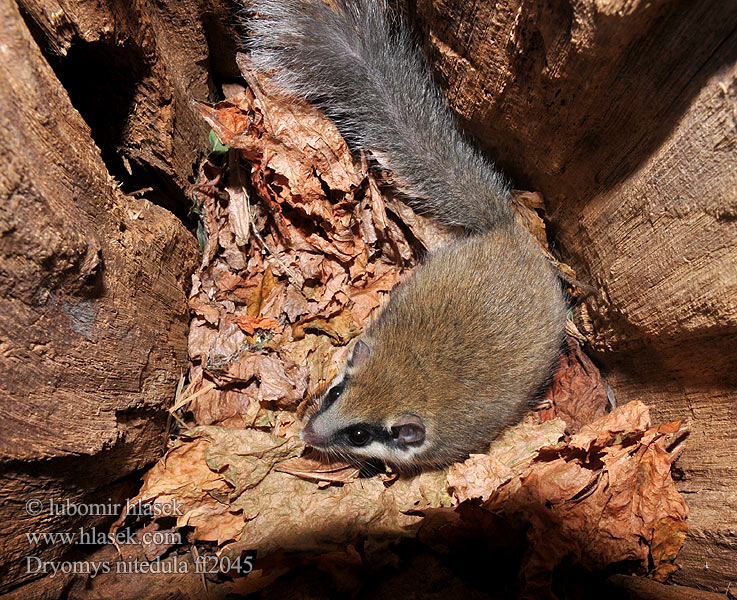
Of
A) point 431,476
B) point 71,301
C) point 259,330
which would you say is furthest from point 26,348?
point 431,476

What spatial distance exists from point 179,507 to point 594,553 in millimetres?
2385

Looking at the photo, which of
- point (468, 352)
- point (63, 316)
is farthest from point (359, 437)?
point (63, 316)

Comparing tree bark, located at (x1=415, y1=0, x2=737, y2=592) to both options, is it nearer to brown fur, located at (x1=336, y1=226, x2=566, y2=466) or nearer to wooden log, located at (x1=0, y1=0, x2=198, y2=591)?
brown fur, located at (x1=336, y1=226, x2=566, y2=466)

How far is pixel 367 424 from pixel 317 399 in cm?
52

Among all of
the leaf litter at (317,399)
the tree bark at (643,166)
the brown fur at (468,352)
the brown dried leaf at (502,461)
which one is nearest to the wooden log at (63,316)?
the leaf litter at (317,399)

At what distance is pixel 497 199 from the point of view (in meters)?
3.41

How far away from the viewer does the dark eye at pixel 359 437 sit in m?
3.28

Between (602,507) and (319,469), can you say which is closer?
(602,507)

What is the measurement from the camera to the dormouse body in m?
3.20

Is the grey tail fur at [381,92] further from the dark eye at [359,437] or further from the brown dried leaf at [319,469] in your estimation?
the brown dried leaf at [319,469]

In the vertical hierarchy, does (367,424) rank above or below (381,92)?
below

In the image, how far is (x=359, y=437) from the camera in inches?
130

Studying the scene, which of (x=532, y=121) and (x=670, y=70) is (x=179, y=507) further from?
(x=670, y=70)

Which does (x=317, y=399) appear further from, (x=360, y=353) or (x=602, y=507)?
(x=602, y=507)
